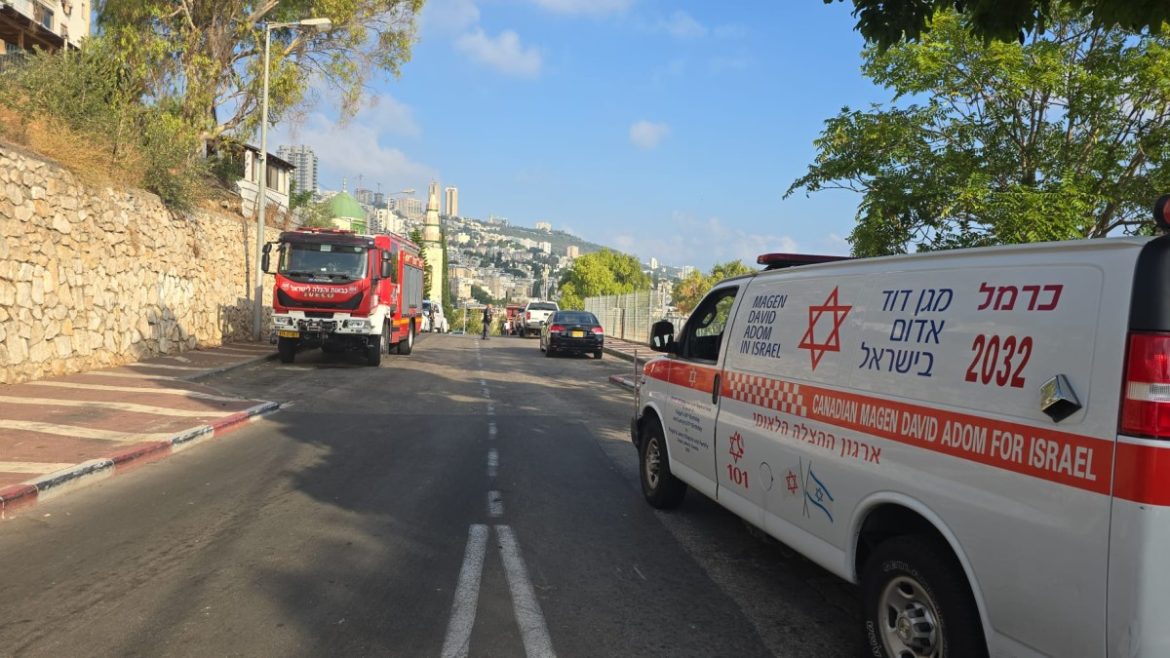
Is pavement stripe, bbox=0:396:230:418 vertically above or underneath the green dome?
underneath

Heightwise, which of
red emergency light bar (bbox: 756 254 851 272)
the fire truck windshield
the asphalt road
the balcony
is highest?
the balcony

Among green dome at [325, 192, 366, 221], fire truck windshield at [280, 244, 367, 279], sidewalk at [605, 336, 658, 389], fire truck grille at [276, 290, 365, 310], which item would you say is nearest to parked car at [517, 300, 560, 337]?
sidewalk at [605, 336, 658, 389]

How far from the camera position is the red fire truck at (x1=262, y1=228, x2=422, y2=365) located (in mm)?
18984

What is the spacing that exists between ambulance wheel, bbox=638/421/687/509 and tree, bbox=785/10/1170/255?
179 inches

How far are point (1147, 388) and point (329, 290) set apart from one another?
60.0ft

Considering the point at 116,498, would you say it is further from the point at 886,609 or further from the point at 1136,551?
the point at 1136,551

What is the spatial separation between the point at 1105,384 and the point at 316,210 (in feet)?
139

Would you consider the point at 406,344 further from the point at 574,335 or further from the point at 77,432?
the point at 77,432

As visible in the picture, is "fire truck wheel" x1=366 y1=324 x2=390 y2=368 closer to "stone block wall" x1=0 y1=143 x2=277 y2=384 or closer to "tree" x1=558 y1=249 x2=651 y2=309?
"stone block wall" x1=0 y1=143 x2=277 y2=384

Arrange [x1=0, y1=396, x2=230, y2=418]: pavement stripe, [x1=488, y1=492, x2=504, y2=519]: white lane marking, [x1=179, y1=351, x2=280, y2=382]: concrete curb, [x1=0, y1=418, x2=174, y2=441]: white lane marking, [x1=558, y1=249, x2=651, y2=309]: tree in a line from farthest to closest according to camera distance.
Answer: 1. [x1=558, y1=249, x2=651, y2=309]: tree
2. [x1=179, y1=351, x2=280, y2=382]: concrete curb
3. [x1=0, y1=396, x2=230, y2=418]: pavement stripe
4. [x1=0, y1=418, x2=174, y2=441]: white lane marking
5. [x1=488, y1=492, x2=504, y2=519]: white lane marking

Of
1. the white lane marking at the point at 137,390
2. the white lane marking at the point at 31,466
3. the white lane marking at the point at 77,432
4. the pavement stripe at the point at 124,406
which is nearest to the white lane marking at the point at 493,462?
the white lane marking at the point at 77,432

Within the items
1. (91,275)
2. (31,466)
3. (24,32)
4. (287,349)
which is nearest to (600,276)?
(24,32)

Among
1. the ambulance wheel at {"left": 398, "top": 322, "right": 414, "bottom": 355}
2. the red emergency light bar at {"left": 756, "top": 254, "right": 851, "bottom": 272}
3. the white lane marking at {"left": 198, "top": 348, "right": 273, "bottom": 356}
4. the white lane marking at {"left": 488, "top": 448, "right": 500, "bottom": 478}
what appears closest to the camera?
the red emergency light bar at {"left": 756, "top": 254, "right": 851, "bottom": 272}

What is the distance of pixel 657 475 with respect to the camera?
687 cm
